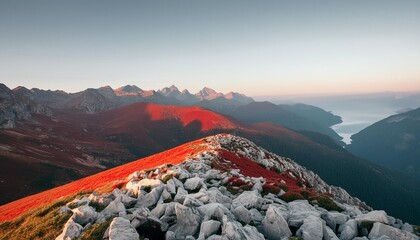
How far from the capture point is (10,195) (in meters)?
122

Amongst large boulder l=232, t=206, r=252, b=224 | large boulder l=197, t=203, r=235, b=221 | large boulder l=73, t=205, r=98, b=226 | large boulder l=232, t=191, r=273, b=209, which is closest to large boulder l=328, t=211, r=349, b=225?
large boulder l=232, t=191, r=273, b=209

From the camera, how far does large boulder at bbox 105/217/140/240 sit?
13984mm

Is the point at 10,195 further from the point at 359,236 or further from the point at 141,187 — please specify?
the point at 359,236

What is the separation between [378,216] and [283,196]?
28.5ft

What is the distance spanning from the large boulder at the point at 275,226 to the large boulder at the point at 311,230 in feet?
2.40

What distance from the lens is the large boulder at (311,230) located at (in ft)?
50.3

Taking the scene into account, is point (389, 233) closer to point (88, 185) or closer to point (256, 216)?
Answer: point (256, 216)

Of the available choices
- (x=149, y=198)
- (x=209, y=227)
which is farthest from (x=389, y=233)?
(x=149, y=198)

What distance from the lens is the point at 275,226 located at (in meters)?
16.5

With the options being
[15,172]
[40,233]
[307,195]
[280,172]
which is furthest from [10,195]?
[307,195]

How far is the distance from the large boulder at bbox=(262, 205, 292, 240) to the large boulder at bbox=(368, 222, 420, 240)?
16.8 feet

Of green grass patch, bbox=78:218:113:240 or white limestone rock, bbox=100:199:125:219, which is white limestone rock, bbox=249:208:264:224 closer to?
white limestone rock, bbox=100:199:125:219

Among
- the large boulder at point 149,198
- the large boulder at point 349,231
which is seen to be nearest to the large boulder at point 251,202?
the large boulder at point 349,231

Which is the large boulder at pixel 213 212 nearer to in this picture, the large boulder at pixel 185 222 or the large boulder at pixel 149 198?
the large boulder at pixel 185 222
